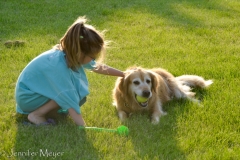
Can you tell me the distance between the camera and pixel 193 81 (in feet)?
16.4

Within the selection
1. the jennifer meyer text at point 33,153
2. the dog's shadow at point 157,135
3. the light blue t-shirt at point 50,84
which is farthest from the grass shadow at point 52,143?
the dog's shadow at point 157,135

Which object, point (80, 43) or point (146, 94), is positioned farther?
point (146, 94)

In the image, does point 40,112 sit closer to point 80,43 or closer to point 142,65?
point 80,43

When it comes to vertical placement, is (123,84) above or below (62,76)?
below

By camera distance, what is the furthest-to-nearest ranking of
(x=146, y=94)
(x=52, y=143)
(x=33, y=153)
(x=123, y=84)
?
(x=123, y=84) → (x=146, y=94) → (x=52, y=143) → (x=33, y=153)

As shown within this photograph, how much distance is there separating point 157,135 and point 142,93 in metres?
0.64

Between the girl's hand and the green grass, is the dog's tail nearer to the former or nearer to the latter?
the green grass

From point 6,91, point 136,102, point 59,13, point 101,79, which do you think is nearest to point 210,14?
point 59,13

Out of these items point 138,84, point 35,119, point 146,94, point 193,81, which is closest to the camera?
point 35,119

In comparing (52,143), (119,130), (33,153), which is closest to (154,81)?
(119,130)

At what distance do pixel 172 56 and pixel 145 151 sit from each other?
10.7ft

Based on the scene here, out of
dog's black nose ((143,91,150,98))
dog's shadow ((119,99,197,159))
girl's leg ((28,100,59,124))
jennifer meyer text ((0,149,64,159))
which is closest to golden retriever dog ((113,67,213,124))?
dog's black nose ((143,91,150,98))

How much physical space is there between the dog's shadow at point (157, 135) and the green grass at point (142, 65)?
0.03 ft

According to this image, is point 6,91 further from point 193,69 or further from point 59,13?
point 59,13
